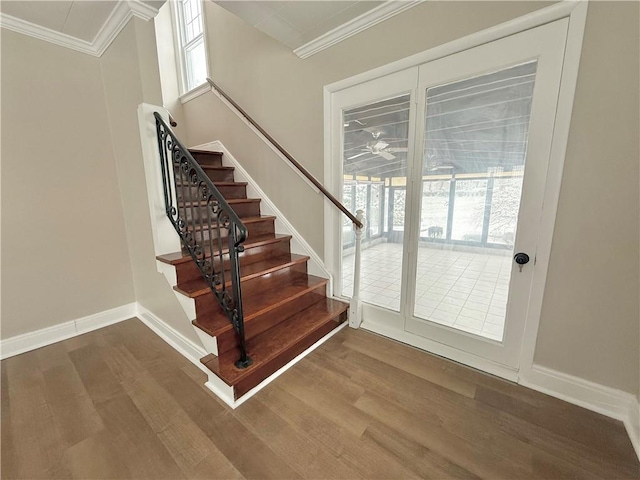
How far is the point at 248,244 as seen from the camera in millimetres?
2293

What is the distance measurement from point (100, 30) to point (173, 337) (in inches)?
97.7

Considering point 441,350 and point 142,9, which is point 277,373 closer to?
point 441,350

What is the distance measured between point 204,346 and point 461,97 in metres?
2.35

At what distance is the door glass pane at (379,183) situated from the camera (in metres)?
1.96

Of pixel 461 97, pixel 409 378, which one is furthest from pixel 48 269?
pixel 461 97

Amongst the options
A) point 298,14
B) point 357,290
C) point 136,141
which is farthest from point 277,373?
point 298,14

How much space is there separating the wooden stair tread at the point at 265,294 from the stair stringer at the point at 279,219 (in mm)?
97

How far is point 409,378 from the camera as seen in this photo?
1704 millimetres

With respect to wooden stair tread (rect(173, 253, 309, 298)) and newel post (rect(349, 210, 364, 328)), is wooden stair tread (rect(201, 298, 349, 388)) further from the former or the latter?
wooden stair tread (rect(173, 253, 309, 298))

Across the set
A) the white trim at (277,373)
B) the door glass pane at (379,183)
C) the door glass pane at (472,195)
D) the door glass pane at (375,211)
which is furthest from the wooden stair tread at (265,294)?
the door glass pane at (472,195)

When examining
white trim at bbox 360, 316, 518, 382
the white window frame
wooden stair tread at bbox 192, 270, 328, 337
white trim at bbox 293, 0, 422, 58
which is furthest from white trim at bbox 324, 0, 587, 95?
the white window frame

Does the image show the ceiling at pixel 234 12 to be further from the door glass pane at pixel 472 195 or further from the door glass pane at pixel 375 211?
the door glass pane at pixel 375 211

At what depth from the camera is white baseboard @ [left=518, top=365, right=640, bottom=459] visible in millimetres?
1313

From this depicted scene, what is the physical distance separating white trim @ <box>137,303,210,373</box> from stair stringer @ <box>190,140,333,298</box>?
118 centimetres
